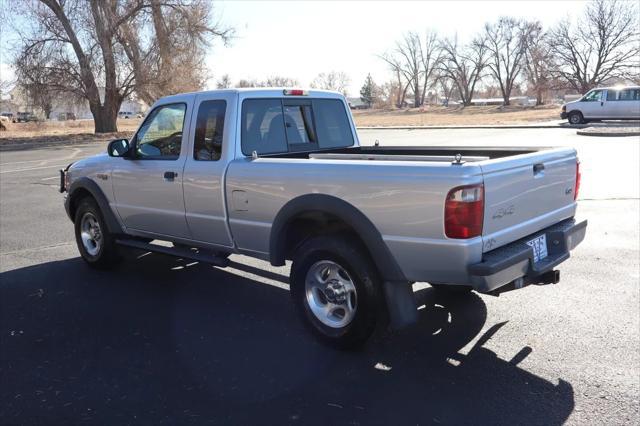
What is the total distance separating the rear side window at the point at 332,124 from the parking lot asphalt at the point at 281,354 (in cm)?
149

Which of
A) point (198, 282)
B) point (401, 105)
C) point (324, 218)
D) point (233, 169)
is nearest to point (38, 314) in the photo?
point (198, 282)

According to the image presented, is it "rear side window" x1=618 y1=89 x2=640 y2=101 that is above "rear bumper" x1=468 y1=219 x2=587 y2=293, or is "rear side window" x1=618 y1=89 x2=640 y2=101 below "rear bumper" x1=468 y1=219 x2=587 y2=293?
above

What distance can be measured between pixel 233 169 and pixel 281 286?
1.50 meters

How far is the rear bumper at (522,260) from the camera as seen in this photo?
11.5 ft

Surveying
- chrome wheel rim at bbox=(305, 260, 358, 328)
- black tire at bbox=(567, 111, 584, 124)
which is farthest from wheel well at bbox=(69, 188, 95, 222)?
black tire at bbox=(567, 111, 584, 124)

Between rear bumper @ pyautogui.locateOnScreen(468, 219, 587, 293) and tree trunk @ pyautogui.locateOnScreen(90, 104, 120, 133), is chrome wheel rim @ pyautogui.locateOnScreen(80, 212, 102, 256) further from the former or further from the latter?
tree trunk @ pyautogui.locateOnScreen(90, 104, 120, 133)

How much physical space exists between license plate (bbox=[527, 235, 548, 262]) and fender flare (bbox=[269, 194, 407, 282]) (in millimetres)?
987

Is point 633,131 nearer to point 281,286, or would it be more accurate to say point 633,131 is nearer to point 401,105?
point 281,286

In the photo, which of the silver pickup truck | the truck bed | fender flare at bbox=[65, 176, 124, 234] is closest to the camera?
the silver pickup truck

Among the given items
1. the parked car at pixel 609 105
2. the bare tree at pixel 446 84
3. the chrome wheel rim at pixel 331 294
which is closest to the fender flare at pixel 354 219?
the chrome wheel rim at pixel 331 294

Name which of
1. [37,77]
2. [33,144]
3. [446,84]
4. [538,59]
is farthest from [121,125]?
[446,84]

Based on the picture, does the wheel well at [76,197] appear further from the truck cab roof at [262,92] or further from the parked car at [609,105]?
the parked car at [609,105]

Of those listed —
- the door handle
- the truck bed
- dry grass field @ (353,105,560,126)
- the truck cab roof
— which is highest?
dry grass field @ (353,105,560,126)

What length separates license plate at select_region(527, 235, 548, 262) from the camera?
401 centimetres
